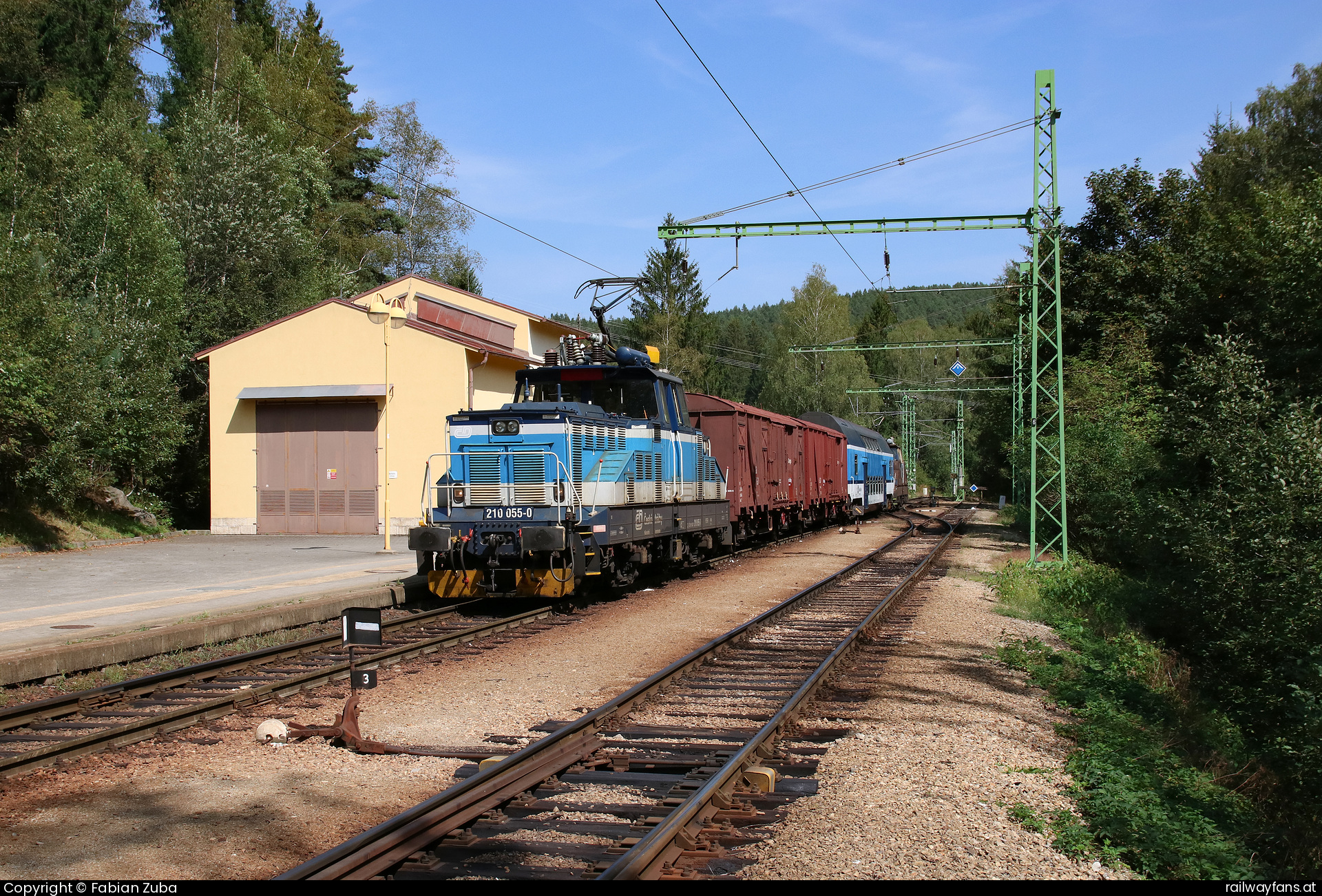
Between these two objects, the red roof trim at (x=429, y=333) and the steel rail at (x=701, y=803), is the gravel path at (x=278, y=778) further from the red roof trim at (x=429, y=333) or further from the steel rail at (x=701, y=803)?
the red roof trim at (x=429, y=333)

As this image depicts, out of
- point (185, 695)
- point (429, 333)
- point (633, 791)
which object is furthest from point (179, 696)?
point (429, 333)

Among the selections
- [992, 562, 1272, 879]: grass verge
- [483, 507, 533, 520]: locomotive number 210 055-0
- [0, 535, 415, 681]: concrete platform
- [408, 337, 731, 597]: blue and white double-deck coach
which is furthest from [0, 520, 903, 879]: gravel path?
[992, 562, 1272, 879]: grass verge

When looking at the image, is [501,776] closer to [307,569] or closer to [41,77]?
[307,569]

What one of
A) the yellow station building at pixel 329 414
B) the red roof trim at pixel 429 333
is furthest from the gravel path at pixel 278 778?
the red roof trim at pixel 429 333

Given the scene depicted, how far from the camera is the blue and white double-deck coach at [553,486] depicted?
41.0 ft

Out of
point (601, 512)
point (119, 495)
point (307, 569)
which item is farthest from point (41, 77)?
point (601, 512)

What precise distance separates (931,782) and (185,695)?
256 inches

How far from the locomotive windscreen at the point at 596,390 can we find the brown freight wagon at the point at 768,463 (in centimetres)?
404

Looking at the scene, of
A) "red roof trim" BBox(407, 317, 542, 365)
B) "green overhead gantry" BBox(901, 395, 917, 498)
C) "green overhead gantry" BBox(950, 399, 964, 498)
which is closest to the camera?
"red roof trim" BBox(407, 317, 542, 365)

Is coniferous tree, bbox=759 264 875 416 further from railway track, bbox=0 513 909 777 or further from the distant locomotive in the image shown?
railway track, bbox=0 513 909 777

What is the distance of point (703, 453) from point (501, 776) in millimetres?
12439

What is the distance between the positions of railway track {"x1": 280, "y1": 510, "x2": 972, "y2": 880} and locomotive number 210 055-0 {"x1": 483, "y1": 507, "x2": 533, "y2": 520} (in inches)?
149

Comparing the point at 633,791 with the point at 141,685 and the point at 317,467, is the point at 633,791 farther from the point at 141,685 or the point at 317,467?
the point at 317,467

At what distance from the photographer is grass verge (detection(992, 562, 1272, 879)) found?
514cm
